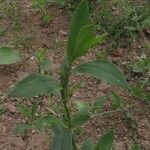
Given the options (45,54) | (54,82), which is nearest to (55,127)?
(54,82)

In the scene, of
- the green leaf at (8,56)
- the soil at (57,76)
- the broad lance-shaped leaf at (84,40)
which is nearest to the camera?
the broad lance-shaped leaf at (84,40)

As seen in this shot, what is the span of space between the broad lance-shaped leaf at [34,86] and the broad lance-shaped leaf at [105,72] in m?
0.11

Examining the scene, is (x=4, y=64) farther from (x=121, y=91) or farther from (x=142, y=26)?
(x=142, y=26)

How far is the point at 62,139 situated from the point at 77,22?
0.46 m

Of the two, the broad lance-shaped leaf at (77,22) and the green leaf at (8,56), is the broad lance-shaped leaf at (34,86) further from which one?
the green leaf at (8,56)

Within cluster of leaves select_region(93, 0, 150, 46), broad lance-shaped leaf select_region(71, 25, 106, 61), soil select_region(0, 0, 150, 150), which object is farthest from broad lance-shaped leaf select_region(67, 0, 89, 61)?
cluster of leaves select_region(93, 0, 150, 46)

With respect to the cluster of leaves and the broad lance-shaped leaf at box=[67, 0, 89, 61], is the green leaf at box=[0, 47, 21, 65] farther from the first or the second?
the broad lance-shaped leaf at box=[67, 0, 89, 61]

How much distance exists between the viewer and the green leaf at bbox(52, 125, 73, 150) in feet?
5.18

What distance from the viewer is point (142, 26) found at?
10.1 ft

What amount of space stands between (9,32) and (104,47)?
2.26 feet

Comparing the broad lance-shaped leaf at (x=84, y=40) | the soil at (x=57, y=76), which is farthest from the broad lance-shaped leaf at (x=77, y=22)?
the soil at (x=57, y=76)

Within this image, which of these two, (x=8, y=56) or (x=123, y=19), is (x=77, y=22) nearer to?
(x=8, y=56)

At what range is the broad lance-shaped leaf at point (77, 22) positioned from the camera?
1422 millimetres

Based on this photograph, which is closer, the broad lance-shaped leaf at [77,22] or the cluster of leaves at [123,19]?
the broad lance-shaped leaf at [77,22]
